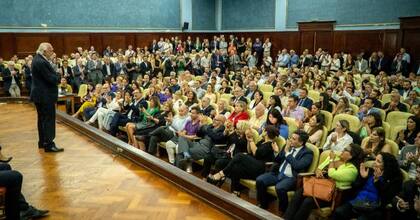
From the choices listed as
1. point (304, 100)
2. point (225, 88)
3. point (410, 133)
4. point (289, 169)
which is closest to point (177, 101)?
point (225, 88)

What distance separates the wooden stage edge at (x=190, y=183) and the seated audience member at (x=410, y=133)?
2.29 metres

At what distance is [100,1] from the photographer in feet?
46.7

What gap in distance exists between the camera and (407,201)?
10.3 feet

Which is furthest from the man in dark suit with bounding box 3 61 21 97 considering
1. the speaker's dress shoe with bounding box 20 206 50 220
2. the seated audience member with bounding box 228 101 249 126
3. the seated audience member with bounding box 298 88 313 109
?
the speaker's dress shoe with bounding box 20 206 50 220

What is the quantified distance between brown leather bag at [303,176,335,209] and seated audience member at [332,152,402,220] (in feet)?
0.51

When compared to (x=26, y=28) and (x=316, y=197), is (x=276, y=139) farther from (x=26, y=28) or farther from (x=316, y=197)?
(x=26, y=28)

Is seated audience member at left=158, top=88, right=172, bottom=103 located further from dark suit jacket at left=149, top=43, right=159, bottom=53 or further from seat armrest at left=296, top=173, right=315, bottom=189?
dark suit jacket at left=149, top=43, right=159, bottom=53

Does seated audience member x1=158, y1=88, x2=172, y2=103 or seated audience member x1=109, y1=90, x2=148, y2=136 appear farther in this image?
seated audience member x1=158, y1=88, x2=172, y2=103

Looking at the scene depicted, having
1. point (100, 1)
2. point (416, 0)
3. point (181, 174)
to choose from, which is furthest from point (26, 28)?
point (416, 0)

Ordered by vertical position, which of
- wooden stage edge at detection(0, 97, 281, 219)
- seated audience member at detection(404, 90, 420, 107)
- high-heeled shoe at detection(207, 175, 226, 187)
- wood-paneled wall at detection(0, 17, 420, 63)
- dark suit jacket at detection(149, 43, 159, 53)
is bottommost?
high-heeled shoe at detection(207, 175, 226, 187)

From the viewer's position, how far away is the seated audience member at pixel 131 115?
649cm

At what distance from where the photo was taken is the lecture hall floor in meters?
3.26

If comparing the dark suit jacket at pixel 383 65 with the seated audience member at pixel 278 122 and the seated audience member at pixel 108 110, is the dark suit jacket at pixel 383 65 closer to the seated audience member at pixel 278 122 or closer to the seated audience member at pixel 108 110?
the seated audience member at pixel 278 122

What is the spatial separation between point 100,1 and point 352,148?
12754 mm
